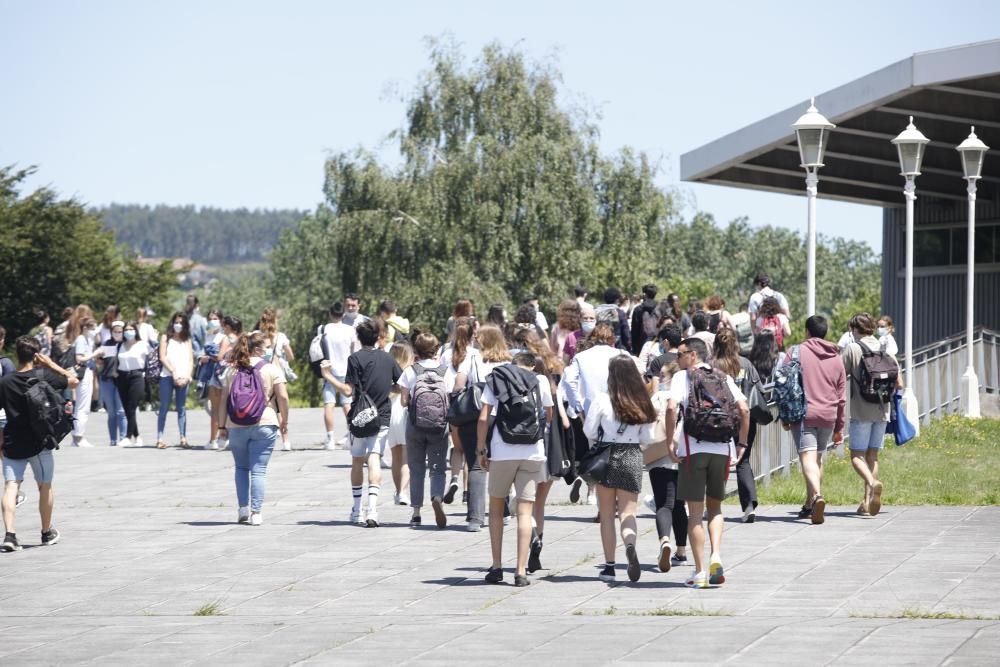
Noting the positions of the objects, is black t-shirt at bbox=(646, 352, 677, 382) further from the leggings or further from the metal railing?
the metal railing

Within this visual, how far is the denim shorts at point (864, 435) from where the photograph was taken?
43.9 feet

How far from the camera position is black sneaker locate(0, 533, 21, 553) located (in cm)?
1242

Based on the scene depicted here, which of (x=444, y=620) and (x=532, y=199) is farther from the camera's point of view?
(x=532, y=199)

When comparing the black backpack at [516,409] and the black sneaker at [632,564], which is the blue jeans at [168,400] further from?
the black sneaker at [632,564]

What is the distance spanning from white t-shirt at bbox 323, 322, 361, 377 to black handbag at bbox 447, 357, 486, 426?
6.79m

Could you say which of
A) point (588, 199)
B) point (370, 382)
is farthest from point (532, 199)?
point (370, 382)

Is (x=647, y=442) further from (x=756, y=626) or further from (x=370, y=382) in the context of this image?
(x=370, y=382)

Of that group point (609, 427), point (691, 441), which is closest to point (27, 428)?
point (609, 427)

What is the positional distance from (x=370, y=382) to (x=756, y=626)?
5.74m

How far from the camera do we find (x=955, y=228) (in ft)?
106

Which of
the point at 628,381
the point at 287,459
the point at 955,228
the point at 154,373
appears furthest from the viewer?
the point at 955,228

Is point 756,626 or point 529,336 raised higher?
point 529,336

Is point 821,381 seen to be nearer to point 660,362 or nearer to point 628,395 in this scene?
point 660,362

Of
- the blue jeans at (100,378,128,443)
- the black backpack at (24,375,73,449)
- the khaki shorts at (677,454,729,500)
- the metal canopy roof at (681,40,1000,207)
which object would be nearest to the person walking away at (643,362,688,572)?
the khaki shorts at (677,454,729,500)
